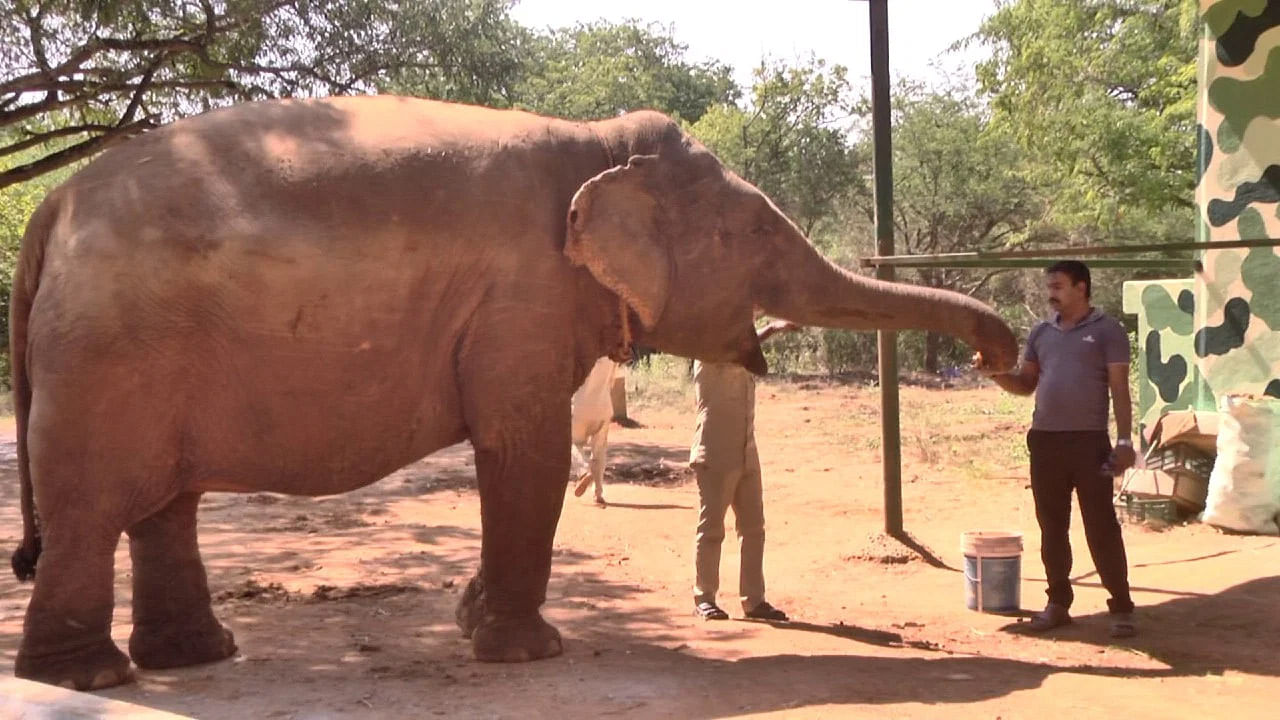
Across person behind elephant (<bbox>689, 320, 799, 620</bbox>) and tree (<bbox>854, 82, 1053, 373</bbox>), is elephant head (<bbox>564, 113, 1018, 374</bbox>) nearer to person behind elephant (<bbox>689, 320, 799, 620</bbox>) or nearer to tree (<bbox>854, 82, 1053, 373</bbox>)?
person behind elephant (<bbox>689, 320, 799, 620</bbox>)

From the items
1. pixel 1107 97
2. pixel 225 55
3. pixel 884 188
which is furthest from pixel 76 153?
pixel 1107 97

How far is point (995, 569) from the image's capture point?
764 centimetres

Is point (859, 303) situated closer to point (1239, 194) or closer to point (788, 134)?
point (1239, 194)

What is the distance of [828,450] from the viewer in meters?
17.4

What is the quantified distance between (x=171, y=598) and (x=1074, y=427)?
4.77m

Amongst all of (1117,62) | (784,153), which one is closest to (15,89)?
(1117,62)

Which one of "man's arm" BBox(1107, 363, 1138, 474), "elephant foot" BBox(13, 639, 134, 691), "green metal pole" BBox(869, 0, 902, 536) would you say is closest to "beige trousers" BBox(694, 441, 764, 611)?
"man's arm" BBox(1107, 363, 1138, 474)

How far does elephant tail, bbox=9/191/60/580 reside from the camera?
561 cm

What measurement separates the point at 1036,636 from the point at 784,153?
981 inches

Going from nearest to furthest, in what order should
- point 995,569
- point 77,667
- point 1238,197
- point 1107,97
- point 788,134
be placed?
point 77,667
point 995,569
point 1238,197
point 1107,97
point 788,134

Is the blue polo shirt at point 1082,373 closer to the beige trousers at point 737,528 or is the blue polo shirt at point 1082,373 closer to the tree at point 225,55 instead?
the beige trousers at point 737,528

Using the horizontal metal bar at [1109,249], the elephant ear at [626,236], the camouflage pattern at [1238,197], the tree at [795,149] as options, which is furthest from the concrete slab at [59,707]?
the tree at [795,149]

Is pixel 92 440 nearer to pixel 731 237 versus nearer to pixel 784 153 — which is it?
pixel 731 237

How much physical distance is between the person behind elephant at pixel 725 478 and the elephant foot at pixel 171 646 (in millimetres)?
2686
